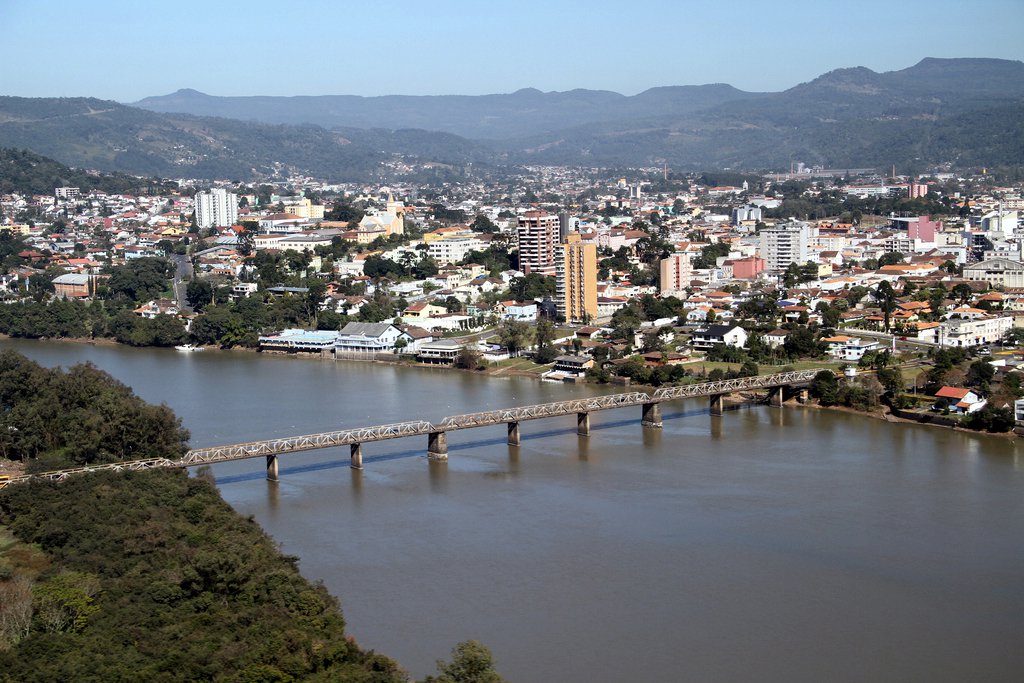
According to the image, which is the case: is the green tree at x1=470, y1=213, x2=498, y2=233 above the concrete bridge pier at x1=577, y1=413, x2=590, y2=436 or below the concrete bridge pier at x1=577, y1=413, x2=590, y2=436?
above

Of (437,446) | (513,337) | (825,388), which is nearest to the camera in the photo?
(437,446)

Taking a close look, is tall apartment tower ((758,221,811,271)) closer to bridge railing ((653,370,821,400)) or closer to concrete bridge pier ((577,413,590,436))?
bridge railing ((653,370,821,400))

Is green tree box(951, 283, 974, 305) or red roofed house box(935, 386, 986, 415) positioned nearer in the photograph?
red roofed house box(935, 386, 986, 415)

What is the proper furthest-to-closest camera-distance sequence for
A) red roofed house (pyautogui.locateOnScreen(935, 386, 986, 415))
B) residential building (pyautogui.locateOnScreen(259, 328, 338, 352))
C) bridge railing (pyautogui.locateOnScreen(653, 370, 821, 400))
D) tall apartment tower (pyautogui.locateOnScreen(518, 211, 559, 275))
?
tall apartment tower (pyautogui.locateOnScreen(518, 211, 559, 275))
residential building (pyautogui.locateOnScreen(259, 328, 338, 352))
bridge railing (pyautogui.locateOnScreen(653, 370, 821, 400))
red roofed house (pyautogui.locateOnScreen(935, 386, 986, 415))

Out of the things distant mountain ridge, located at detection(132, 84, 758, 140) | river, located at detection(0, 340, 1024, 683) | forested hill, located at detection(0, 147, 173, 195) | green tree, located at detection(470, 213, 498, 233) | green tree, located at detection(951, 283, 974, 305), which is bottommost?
river, located at detection(0, 340, 1024, 683)

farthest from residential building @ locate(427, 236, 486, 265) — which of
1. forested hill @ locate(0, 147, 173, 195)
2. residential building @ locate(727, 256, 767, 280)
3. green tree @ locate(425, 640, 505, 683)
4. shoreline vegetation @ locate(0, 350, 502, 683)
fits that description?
green tree @ locate(425, 640, 505, 683)

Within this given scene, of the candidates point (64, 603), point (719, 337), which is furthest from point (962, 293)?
point (64, 603)

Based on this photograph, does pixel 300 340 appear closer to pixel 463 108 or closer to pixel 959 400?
pixel 959 400

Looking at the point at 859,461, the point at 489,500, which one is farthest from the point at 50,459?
the point at 859,461
